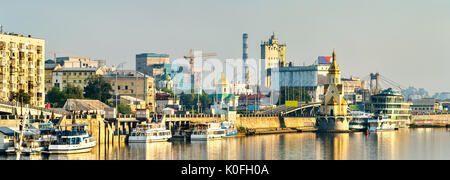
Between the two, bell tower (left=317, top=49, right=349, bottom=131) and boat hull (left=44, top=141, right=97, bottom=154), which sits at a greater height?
bell tower (left=317, top=49, right=349, bottom=131)

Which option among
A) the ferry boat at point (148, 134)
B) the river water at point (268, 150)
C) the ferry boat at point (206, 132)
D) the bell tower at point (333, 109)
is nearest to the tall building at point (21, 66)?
the ferry boat at point (148, 134)

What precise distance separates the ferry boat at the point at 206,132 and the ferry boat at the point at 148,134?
234 inches

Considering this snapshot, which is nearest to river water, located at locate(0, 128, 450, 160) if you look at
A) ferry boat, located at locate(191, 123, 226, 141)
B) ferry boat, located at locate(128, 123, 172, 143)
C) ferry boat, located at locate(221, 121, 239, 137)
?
ferry boat, located at locate(191, 123, 226, 141)

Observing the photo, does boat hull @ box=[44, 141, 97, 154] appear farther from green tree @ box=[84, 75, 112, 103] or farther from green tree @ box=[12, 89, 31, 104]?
green tree @ box=[84, 75, 112, 103]

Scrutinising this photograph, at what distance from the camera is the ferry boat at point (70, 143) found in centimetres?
9994

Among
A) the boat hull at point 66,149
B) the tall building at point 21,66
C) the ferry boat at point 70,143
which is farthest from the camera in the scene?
the tall building at point 21,66

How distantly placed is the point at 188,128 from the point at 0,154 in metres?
49.3

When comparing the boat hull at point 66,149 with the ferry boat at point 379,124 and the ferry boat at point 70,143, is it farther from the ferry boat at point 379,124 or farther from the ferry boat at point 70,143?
the ferry boat at point 379,124

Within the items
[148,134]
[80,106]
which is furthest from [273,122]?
[148,134]

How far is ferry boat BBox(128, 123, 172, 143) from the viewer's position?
123688 millimetres

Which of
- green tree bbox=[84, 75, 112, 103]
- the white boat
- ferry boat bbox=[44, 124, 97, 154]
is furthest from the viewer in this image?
green tree bbox=[84, 75, 112, 103]

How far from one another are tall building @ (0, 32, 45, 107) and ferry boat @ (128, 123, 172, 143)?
32858 mm

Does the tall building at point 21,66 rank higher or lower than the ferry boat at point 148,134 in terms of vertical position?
higher
